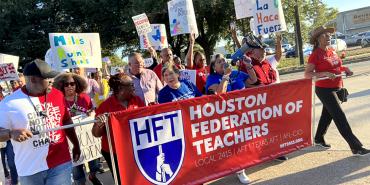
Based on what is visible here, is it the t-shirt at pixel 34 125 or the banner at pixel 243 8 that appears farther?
the banner at pixel 243 8

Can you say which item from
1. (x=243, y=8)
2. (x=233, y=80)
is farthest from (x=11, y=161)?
(x=243, y=8)

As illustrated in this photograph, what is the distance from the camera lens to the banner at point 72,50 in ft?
23.3

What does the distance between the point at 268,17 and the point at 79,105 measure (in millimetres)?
4257

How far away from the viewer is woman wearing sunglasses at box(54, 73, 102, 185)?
5.49 meters

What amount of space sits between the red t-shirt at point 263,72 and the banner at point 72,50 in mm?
2788

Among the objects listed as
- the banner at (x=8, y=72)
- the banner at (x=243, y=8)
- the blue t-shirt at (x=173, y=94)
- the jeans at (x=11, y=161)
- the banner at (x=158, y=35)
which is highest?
the banner at (x=243, y=8)

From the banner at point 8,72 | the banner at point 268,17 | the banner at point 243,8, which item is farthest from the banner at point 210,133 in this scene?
the banner at point 8,72

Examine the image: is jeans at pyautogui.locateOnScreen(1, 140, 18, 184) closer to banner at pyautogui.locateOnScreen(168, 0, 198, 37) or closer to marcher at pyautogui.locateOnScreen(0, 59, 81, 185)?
marcher at pyautogui.locateOnScreen(0, 59, 81, 185)

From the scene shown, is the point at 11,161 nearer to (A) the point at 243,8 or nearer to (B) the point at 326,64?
(B) the point at 326,64

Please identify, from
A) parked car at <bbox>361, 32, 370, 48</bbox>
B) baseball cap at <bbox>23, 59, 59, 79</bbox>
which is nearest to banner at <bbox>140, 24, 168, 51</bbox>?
baseball cap at <bbox>23, 59, 59, 79</bbox>

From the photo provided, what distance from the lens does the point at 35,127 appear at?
3729mm

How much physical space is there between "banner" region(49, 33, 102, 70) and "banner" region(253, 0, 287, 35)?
3291mm

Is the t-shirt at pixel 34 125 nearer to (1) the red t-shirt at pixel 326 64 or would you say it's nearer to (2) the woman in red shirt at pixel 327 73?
(2) the woman in red shirt at pixel 327 73

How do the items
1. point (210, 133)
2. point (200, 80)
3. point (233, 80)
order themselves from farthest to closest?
point (200, 80), point (233, 80), point (210, 133)
